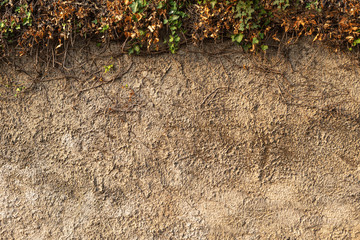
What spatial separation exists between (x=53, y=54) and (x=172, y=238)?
4.85ft

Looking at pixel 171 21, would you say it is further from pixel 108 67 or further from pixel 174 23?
pixel 108 67

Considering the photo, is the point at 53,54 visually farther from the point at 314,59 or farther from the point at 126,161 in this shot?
the point at 314,59

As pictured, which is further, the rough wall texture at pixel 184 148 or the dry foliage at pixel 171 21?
the rough wall texture at pixel 184 148

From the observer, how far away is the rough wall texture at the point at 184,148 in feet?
6.63

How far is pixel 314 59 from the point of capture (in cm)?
198

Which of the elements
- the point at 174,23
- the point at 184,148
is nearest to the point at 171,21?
the point at 174,23

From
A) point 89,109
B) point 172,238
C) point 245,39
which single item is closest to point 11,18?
point 89,109

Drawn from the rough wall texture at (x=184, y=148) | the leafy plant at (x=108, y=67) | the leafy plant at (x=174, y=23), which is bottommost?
the rough wall texture at (x=184, y=148)

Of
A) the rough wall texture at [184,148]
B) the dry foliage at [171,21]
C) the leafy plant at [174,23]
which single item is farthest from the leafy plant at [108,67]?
the leafy plant at [174,23]

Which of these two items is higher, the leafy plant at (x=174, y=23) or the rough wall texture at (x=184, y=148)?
the leafy plant at (x=174, y=23)

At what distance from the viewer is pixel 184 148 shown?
2070 millimetres

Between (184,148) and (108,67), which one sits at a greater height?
(108,67)

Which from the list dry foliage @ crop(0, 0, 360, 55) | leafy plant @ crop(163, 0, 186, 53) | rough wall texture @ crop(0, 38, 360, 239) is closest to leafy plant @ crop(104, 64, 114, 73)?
rough wall texture @ crop(0, 38, 360, 239)

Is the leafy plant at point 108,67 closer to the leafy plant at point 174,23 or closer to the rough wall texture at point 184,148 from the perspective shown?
the rough wall texture at point 184,148
